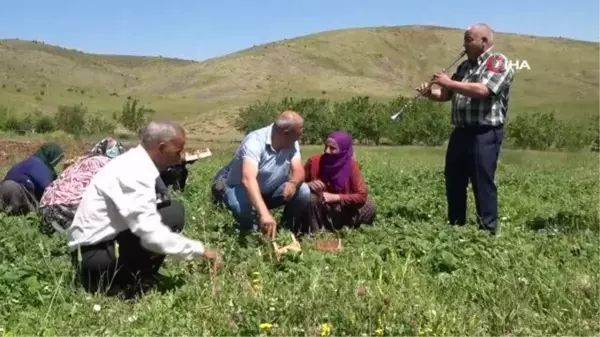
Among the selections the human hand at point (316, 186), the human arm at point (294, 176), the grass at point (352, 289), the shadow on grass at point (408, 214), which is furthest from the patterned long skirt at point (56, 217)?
the shadow on grass at point (408, 214)

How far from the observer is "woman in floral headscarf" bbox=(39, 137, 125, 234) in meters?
6.66

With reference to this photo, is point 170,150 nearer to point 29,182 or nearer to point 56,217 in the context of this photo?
point 56,217

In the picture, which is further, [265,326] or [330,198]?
[330,198]

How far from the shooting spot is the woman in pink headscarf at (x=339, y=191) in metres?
7.11

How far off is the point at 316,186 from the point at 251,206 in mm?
784

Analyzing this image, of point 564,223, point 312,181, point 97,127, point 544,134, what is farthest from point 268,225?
point 97,127

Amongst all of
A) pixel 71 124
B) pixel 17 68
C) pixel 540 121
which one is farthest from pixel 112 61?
pixel 540 121

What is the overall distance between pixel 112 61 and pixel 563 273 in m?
160

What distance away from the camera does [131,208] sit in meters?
4.59

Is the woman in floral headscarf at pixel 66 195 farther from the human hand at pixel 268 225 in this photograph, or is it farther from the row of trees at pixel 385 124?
the row of trees at pixel 385 124

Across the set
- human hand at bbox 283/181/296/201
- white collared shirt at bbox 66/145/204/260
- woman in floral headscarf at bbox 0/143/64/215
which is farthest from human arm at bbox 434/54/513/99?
woman in floral headscarf at bbox 0/143/64/215

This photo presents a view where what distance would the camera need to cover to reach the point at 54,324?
12.8ft

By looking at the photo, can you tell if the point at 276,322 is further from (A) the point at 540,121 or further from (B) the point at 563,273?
(A) the point at 540,121

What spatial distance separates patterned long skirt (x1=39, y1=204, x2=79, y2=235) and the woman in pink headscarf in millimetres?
2054
